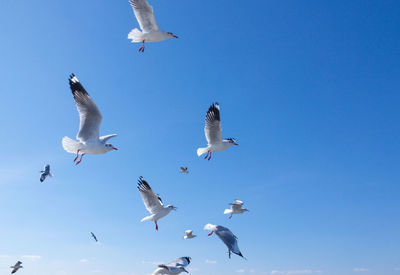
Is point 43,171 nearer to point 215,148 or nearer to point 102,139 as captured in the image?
point 102,139

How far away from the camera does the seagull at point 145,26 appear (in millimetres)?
13969

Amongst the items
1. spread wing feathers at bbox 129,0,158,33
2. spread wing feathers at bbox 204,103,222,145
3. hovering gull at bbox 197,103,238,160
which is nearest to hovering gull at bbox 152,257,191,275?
hovering gull at bbox 197,103,238,160

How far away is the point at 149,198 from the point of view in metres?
13.6

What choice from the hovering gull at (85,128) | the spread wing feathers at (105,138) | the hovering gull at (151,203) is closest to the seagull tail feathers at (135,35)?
the hovering gull at (85,128)

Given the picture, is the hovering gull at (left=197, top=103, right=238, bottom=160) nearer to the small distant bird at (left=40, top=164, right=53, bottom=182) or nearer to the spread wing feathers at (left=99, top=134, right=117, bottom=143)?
the spread wing feathers at (left=99, top=134, right=117, bottom=143)

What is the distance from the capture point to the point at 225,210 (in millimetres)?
21141

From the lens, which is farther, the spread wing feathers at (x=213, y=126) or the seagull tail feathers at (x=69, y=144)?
the spread wing feathers at (x=213, y=126)

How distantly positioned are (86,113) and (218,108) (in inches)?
258

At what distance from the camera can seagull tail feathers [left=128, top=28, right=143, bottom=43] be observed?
14.3 m

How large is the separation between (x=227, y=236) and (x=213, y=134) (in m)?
7.04

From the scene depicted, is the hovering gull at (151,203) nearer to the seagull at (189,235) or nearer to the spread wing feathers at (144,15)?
the spread wing feathers at (144,15)

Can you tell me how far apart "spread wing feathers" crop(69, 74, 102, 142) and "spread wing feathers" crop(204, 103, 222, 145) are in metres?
5.71

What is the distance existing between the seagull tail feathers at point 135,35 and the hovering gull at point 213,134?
181 inches

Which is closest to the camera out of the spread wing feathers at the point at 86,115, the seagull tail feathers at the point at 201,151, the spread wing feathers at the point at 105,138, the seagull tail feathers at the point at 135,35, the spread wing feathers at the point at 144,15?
the spread wing feathers at the point at 86,115
